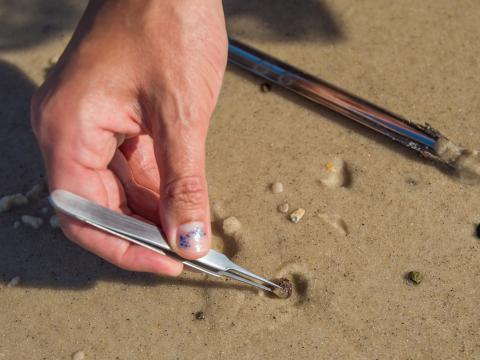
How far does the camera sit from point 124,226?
1.35m

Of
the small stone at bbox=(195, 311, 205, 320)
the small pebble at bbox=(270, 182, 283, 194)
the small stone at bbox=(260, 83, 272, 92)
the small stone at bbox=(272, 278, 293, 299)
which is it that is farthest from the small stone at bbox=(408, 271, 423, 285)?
the small stone at bbox=(260, 83, 272, 92)

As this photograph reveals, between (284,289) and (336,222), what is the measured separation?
0.91ft

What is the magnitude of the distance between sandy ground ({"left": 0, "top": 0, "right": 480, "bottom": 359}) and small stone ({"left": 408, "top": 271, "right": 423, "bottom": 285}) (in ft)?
0.07

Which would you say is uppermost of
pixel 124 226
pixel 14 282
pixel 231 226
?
pixel 124 226

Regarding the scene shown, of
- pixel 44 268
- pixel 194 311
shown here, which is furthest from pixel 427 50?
pixel 44 268

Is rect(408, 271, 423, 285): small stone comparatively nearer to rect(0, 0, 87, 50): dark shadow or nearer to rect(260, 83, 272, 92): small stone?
rect(260, 83, 272, 92): small stone

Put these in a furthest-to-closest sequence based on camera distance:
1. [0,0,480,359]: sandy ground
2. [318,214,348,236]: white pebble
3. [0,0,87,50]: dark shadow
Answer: [0,0,87,50]: dark shadow
[318,214,348,236]: white pebble
[0,0,480,359]: sandy ground

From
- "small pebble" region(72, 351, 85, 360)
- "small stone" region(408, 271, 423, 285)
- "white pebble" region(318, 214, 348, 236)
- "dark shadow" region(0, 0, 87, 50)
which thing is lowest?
"small pebble" region(72, 351, 85, 360)

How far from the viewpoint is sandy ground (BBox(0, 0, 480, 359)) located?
5.08ft

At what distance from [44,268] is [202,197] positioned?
707 millimetres

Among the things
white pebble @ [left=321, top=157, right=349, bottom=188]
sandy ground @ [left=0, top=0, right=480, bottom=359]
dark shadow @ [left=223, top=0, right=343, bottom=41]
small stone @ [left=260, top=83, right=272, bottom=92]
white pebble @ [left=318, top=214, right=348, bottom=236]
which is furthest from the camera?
dark shadow @ [left=223, top=0, right=343, bottom=41]

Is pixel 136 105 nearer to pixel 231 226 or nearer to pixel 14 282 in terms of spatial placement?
pixel 231 226

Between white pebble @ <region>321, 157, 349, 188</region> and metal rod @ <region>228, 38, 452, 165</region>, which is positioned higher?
metal rod @ <region>228, 38, 452, 165</region>

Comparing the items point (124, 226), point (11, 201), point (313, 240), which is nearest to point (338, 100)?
point (313, 240)
